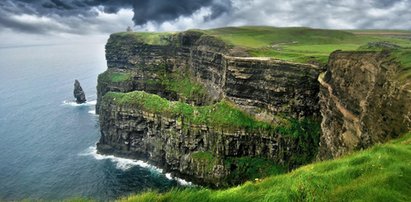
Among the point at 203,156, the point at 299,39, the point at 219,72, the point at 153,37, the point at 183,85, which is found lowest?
the point at 203,156

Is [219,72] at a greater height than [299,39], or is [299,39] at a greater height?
[299,39]

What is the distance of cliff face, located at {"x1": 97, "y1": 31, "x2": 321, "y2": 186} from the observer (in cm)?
7031

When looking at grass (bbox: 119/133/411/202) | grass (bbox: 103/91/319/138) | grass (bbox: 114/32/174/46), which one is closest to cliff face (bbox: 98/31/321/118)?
grass (bbox: 114/32/174/46)

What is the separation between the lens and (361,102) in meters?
39.6

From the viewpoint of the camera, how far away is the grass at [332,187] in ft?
38.0

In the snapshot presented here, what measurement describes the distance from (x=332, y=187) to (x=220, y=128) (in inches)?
2477

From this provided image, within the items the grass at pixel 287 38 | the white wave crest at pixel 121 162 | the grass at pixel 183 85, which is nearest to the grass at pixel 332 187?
the white wave crest at pixel 121 162

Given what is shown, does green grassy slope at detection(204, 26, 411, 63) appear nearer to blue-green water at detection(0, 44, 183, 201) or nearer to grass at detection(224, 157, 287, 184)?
grass at detection(224, 157, 287, 184)

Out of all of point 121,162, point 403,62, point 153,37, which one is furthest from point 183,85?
point 403,62

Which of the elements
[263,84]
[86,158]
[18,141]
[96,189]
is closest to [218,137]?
[263,84]

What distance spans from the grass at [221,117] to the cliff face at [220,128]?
71 centimetres

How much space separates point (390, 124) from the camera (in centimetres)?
2848

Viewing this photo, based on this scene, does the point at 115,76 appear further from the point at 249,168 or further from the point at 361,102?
the point at 361,102

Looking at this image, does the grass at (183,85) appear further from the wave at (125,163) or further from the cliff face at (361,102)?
the cliff face at (361,102)
